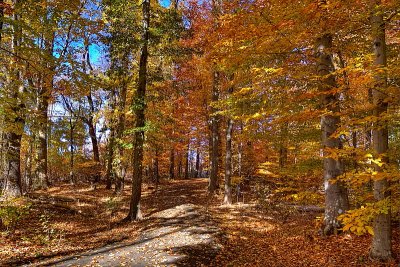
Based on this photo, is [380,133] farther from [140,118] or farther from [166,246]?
[140,118]

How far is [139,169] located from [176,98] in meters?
14.7

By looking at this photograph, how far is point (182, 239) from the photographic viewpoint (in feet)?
33.2

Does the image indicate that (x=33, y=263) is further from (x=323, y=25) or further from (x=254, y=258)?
(x=323, y=25)

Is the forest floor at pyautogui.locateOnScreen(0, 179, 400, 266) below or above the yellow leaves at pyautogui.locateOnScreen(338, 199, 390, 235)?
below

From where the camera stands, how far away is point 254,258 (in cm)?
901

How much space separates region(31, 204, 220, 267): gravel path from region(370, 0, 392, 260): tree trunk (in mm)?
4417

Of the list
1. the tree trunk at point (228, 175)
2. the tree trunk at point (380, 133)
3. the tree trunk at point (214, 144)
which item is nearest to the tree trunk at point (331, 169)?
the tree trunk at point (380, 133)

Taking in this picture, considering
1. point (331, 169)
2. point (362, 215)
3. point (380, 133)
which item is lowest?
point (362, 215)

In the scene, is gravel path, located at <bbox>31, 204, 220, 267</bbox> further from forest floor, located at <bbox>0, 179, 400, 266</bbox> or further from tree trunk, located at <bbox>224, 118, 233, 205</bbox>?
tree trunk, located at <bbox>224, 118, 233, 205</bbox>

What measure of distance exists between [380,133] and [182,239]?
22.4 feet

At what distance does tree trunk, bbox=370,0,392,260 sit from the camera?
625 centimetres

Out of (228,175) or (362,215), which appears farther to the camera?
(228,175)

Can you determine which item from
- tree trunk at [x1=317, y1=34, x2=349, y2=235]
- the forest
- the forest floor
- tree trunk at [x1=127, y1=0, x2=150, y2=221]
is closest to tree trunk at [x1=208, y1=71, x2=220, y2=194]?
the forest

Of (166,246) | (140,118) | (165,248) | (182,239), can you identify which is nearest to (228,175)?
(140,118)
